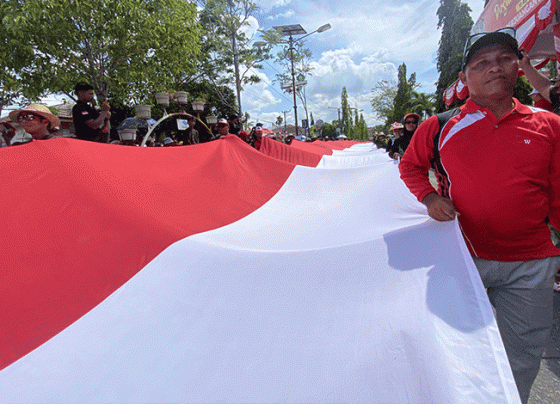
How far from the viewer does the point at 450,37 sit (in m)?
30.6

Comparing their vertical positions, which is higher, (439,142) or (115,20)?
(115,20)

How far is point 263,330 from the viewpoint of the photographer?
1479 millimetres

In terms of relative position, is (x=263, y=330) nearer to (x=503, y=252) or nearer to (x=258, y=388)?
(x=258, y=388)

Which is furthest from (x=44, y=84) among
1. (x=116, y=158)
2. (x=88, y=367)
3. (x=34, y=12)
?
(x=88, y=367)

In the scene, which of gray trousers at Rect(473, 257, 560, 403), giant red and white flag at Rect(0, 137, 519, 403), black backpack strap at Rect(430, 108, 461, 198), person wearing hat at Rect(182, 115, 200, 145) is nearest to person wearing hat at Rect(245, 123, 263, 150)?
person wearing hat at Rect(182, 115, 200, 145)

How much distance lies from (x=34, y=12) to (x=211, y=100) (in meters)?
25.3

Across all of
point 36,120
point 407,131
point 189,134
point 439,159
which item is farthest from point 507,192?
point 189,134

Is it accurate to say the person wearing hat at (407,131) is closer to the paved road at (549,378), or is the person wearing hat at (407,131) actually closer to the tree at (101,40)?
the paved road at (549,378)

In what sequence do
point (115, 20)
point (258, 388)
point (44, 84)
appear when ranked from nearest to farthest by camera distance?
point (258, 388)
point (115, 20)
point (44, 84)

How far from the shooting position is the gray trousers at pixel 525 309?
57.1 inches

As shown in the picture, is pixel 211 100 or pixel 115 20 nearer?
pixel 115 20

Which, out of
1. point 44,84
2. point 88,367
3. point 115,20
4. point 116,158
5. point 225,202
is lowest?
point 88,367

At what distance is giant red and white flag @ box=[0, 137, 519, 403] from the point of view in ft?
3.92

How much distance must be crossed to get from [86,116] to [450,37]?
35.1m
